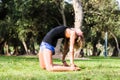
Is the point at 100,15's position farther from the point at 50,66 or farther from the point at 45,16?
the point at 50,66

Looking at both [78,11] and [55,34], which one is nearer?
[55,34]

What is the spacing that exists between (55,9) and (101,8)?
515 centimetres

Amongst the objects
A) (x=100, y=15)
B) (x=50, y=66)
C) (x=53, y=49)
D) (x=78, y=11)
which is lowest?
(x=50, y=66)

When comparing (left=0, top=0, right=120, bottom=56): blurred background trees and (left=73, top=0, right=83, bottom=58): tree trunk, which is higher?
(left=0, top=0, right=120, bottom=56): blurred background trees

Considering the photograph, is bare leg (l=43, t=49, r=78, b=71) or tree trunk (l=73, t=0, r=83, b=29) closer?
bare leg (l=43, t=49, r=78, b=71)

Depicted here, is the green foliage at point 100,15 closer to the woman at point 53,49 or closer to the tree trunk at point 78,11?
the tree trunk at point 78,11

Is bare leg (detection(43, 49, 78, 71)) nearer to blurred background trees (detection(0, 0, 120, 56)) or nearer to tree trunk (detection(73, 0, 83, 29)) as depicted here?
tree trunk (detection(73, 0, 83, 29))

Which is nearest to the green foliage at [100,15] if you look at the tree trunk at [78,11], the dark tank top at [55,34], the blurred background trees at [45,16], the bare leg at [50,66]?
the blurred background trees at [45,16]

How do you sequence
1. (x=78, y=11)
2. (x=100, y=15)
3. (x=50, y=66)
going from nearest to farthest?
(x=50, y=66) → (x=78, y=11) → (x=100, y=15)

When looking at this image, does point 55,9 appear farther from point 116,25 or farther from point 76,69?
point 76,69

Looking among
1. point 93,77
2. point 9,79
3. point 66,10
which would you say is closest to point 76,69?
point 93,77

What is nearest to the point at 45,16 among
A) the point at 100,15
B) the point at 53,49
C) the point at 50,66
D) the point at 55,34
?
the point at 100,15

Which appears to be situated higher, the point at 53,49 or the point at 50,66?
the point at 53,49

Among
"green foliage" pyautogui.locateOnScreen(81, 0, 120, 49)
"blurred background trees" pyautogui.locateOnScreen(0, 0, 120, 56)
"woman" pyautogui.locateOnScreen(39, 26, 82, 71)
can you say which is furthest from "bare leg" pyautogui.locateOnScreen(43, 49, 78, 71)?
"green foliage" pyautogui.locateOnScreen(81, 0, 120, 49)
